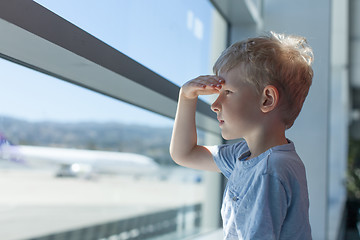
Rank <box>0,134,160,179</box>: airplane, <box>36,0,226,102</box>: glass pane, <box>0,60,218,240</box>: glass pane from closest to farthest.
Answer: <box>36,0,226,102</box>: glass pane
<box>0,60,218,240</box>: glass pane
<box>0,134,160,179</box>: airplane

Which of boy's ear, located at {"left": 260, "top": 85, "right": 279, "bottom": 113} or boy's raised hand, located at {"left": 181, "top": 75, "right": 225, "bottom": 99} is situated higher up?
boy's raised hand, located at {"left": 181, "top": 75, "right": 225, "bottom": 99}

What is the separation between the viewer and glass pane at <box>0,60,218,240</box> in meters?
5.07

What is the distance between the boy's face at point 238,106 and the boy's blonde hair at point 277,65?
0.05ft

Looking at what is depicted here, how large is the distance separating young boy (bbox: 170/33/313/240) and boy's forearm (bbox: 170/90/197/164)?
0.03 m

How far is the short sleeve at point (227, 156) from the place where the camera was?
3.25 feet

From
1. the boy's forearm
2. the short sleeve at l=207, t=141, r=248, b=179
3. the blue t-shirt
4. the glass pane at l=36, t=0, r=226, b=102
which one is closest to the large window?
the glass pane at l=36, t=0, r=226, b=102

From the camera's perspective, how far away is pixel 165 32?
1896 mm

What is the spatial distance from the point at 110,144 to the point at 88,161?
0.55 meters

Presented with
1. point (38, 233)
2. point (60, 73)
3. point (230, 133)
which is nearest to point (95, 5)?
point (60, 73)

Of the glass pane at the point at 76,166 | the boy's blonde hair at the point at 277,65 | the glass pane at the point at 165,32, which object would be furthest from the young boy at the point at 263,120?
the glass pane at the point at 76,166

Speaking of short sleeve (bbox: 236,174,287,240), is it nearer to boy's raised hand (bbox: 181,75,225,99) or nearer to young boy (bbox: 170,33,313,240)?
young boy (bbox: 170,33,313,240)

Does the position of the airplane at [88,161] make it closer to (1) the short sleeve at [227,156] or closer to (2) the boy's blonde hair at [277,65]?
(1) the short sleeve at [227,156]

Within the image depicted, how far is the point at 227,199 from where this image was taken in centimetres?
82

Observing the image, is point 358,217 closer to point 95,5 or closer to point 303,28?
point 303,28
